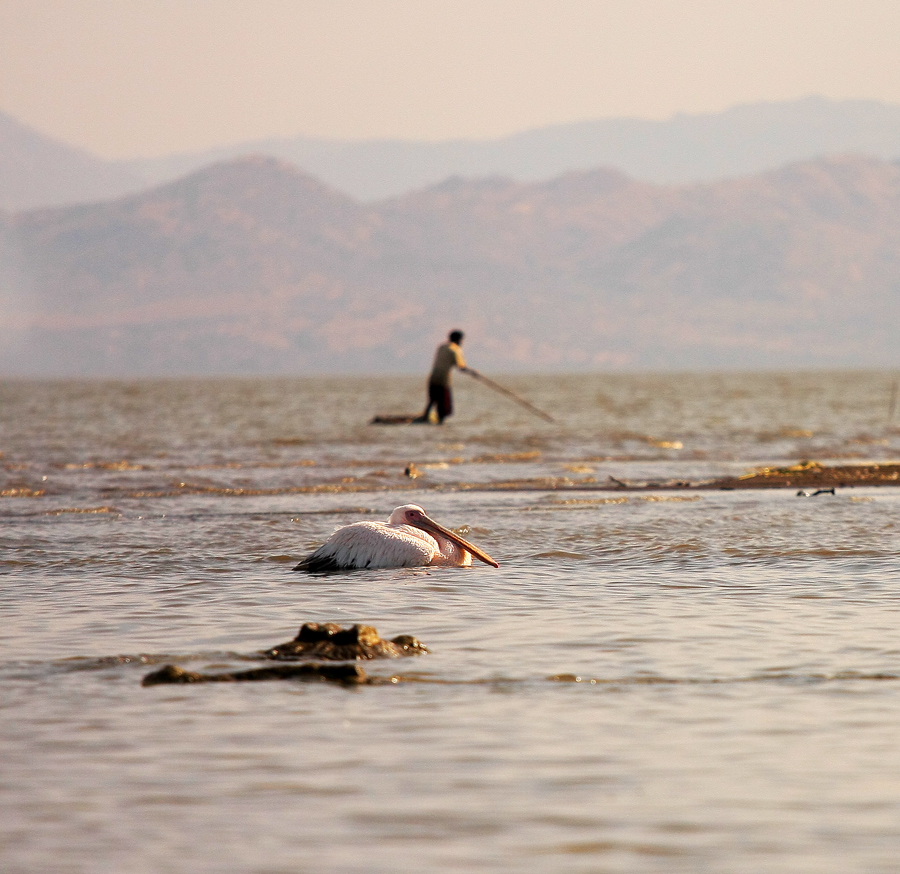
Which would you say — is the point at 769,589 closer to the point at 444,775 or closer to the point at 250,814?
the point at 444,775

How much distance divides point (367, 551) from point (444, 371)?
70.6ft

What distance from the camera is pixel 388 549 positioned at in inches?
498

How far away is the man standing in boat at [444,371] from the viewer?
32450mm

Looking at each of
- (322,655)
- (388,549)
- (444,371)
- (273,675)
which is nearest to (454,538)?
(388,549)

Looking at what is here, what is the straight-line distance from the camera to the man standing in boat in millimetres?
32450

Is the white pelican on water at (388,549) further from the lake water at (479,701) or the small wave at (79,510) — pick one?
the small wave at (79,510)

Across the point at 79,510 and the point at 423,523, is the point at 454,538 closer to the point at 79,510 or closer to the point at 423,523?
the point at 423,523

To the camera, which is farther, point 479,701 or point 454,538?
point 454,538

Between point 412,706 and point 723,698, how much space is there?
1.48m

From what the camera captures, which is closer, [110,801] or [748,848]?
[748,848]

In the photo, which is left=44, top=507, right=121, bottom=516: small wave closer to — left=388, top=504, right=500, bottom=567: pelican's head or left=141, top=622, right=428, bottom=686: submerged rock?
left=388, top=504, right=500, bottom=567: pelican's head

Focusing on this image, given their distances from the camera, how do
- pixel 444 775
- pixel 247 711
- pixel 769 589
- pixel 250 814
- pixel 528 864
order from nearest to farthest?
pixel 528 864 < pixel 250 814 < pixel 444 775 < pixel 247 711 < pixel 769 589

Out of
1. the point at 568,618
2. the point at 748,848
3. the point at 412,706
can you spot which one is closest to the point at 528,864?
the point at 748,848

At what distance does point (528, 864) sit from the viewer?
17.5 ft
